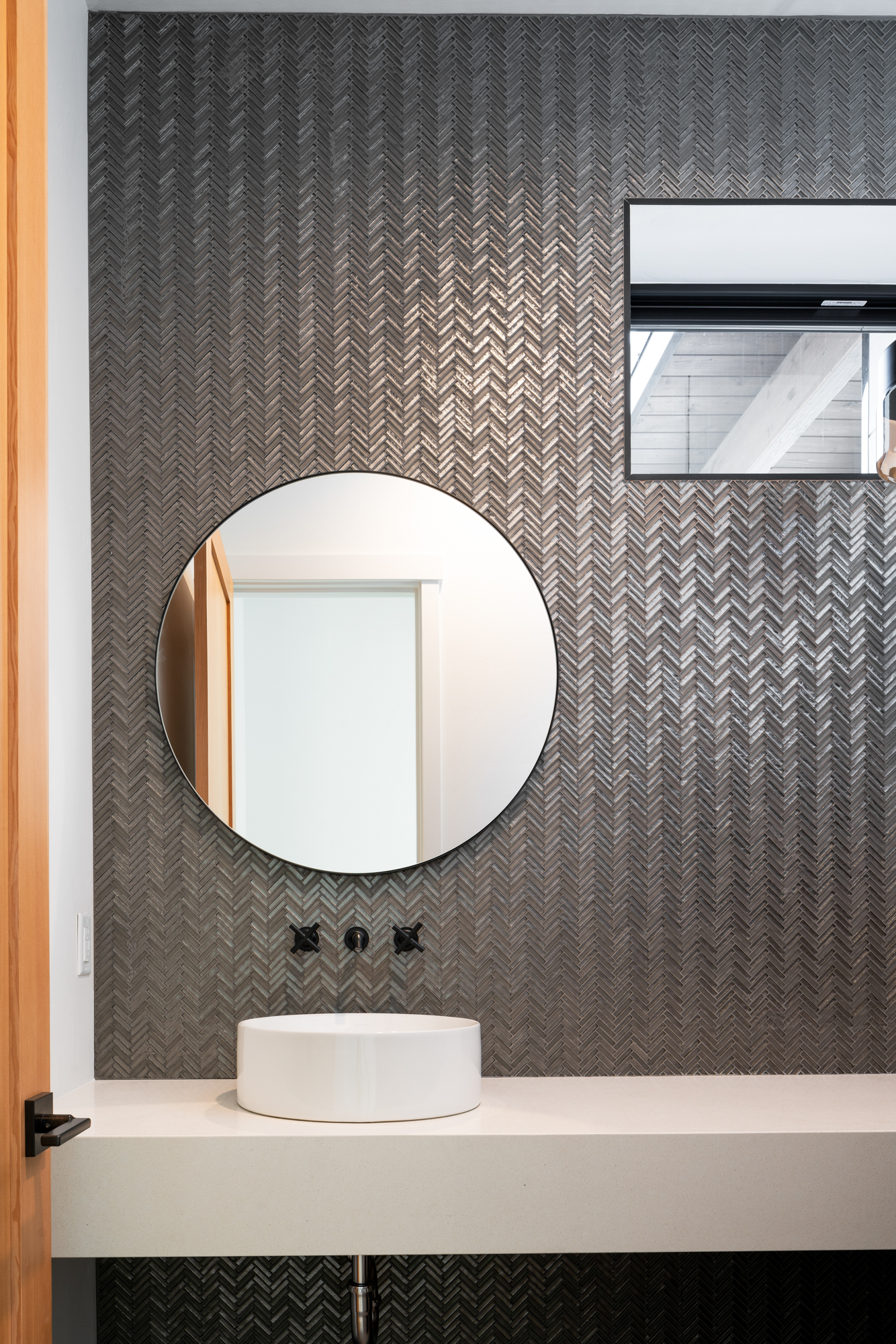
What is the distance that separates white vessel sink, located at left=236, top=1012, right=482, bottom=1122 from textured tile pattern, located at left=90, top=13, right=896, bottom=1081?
1.19 ft

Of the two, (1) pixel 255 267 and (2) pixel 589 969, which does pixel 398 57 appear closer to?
(1) pixel 255 267

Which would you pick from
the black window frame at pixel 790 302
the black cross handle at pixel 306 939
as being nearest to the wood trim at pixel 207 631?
the black cross handle at pixel 306 939

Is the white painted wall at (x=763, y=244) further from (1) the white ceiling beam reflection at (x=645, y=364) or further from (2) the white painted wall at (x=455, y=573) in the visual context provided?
(2) the white painted wall at (x=455, y=573)

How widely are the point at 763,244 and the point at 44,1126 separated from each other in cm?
210

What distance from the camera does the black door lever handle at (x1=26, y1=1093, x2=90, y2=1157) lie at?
1439 millimetres

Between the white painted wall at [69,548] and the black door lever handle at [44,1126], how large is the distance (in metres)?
0.35

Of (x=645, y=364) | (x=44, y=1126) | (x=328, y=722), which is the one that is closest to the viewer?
(x=44, y=1126)

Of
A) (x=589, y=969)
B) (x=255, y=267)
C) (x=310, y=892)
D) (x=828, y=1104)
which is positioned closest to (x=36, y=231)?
(x=255, y=267)

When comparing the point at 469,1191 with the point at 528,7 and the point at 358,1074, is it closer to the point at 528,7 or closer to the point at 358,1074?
the point at 358,1074

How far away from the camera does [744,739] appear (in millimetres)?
2143

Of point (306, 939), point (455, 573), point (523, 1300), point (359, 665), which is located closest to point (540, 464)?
point (455, 573)

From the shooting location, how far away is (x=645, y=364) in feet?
7.45

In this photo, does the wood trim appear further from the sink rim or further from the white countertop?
the white countertop

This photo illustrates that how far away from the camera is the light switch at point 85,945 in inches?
78.6
